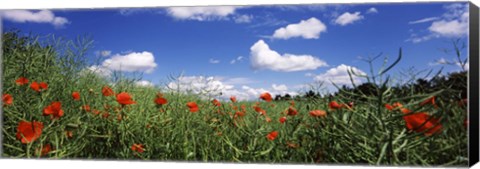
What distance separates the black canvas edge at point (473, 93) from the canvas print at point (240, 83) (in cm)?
4

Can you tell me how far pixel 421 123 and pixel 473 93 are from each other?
0.46m

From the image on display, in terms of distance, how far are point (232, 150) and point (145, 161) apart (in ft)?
1.99

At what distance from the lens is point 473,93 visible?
4125 mm

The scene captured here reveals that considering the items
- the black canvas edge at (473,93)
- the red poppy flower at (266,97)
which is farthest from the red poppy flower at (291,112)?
the black canvas edge at (473,93)

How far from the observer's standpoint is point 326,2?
457 cm

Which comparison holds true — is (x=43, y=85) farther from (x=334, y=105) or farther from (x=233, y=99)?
(x=334, y=105)

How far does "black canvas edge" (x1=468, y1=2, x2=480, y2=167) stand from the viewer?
161 inches

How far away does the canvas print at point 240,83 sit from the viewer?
408cm

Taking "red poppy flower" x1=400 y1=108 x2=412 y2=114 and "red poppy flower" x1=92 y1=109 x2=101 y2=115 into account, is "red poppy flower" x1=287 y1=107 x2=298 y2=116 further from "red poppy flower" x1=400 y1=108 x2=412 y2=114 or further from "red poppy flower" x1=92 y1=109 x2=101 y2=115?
"red poppy flower" x1=92 y1=109 x2=101 y2=115

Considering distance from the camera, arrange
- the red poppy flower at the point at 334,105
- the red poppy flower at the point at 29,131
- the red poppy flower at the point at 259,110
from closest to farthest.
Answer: the red poppy flower at the point at 334,105, the red poppy flower at the point at 259,110, the red poppy flower at the point at 29,131

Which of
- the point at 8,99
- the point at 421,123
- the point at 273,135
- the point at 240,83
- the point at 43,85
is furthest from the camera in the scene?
the point at 8,99

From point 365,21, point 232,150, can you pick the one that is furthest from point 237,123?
point 365,21

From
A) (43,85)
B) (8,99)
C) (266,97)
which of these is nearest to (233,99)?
(266,97)

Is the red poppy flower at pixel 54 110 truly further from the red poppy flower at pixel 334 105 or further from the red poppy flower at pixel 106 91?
the red poppy flower at pixel 334 105
